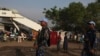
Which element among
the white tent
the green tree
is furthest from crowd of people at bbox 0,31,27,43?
the green tree

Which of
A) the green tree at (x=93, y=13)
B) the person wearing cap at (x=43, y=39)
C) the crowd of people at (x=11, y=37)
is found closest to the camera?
the person wearing cap at (x=43, y=39)

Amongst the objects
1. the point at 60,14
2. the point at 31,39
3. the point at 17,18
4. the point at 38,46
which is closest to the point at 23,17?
the point at 17,18

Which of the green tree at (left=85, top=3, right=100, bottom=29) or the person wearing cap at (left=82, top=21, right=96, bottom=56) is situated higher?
the green tree at (left=85, top=3, right=100, bottom=29)

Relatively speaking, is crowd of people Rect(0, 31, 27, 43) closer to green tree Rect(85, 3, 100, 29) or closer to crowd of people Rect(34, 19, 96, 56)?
green tree Rect(85, 3, 100, 29)

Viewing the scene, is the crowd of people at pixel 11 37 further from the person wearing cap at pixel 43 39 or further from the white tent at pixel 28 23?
the person wearing cap at pixel 43 39

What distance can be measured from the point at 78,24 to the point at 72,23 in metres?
1.85

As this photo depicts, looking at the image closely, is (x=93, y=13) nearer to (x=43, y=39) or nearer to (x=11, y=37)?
Answer: (x=11, y=37)

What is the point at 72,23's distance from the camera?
233 ft

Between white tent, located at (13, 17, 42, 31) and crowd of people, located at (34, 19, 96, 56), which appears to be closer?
crowd of people, located at (34, 19, 96, 56)

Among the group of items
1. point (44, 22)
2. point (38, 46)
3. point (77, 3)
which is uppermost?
point (77, 3)

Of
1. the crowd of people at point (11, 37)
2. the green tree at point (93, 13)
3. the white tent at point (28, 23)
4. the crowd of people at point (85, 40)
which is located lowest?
the crowd of people at point (85, 40)

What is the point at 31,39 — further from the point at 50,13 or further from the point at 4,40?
the point at 50,13

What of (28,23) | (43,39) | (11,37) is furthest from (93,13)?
(43,39)

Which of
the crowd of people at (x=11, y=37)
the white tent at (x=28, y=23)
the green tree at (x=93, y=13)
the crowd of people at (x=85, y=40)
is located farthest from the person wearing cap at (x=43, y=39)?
the green tree at (x=93, y=13)
